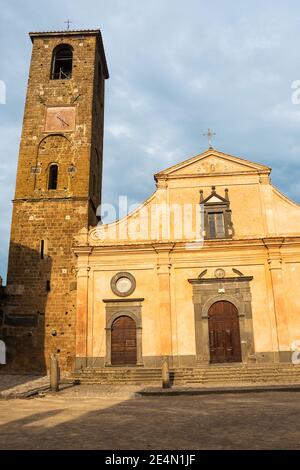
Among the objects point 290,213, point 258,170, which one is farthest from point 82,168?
point 290,213

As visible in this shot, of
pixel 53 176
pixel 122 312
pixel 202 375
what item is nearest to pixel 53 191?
pixel 53 176

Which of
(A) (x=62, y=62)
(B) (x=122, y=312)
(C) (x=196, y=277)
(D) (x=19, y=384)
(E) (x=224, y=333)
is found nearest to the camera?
(D) (x=19, y=384)

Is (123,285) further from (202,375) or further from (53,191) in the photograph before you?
(53,191)

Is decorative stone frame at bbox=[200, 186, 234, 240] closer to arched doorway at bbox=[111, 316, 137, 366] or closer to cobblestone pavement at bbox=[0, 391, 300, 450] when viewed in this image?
arched doorway at bbox=[111, 316, 137, 366]

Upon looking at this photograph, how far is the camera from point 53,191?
20.3m

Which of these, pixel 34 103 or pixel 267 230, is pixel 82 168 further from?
pixel 267 230

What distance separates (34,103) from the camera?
870 inches

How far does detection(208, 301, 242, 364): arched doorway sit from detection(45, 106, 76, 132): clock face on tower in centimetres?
1203

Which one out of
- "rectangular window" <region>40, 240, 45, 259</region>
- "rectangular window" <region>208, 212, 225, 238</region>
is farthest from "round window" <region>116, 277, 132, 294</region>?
"rectangular window" <region>208, 212, 225, 238</region>

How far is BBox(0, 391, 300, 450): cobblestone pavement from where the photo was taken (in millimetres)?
5527

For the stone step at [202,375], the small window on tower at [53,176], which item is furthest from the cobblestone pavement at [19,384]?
the small window on tower at [53,176]

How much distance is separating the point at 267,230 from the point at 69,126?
38.0 ft

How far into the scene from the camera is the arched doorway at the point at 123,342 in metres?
17.3

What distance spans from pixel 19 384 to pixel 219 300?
345 inches
